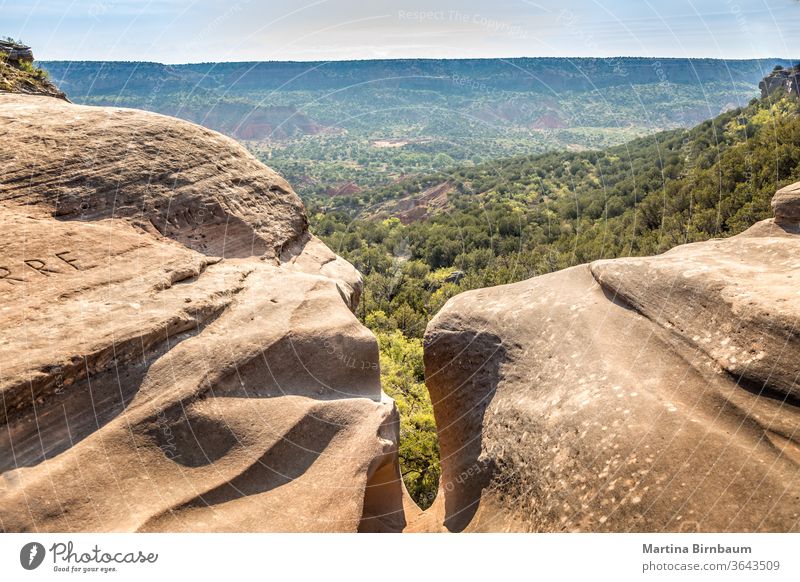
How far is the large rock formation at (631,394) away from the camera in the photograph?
593 cm

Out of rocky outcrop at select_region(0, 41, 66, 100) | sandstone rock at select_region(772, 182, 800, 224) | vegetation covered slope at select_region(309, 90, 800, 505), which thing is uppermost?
rocky outcrop at select_region(0, 41, 66, 100)

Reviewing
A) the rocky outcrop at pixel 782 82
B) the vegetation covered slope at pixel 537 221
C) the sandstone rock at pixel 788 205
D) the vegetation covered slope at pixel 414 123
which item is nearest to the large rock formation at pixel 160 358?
the sandstone rock at pixel 788 205

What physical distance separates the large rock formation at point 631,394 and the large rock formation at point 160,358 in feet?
5.22

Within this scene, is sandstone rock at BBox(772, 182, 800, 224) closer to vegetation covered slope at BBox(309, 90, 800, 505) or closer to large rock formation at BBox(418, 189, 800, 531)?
large rock formation at BBox(418, 189, 800, 531)

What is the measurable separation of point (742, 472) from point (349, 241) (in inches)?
1424

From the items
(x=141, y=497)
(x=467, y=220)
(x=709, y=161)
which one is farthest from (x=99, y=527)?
(x=709, y=161)

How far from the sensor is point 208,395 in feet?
23.4

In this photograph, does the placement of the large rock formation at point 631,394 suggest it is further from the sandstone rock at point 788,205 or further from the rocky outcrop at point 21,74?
the rocky outcrop at point 21,74

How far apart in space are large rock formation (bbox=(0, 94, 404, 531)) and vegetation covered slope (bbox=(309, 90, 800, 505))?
29.8 ft

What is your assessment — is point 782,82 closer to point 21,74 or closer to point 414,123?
point 414,123

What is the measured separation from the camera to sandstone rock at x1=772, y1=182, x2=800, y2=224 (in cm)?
901

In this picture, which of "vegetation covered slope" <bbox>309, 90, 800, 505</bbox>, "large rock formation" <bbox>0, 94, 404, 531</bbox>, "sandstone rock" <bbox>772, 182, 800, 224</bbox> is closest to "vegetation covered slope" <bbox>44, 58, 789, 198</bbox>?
"vegetation covered slope" <bbox>309, 90, 800, 505</bbox>

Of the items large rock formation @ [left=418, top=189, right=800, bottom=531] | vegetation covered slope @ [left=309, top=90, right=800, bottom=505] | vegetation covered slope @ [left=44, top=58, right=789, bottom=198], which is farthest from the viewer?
vegetation covered slope @ [left=44, top=58, right=789, bottom=198]

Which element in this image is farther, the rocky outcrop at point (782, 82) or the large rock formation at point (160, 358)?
the rocky outcrop at point (782, 82)
